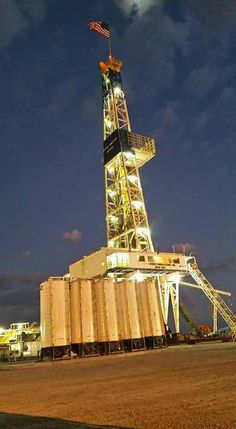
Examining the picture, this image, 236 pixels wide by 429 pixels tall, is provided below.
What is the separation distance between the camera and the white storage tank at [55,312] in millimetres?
23680

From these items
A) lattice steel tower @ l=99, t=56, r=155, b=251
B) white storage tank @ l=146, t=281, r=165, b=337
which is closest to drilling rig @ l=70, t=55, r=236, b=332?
lattice steel tower @ l=99, t=56, r=155, b=251

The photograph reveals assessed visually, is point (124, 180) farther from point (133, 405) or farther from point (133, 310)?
point (133, 405)

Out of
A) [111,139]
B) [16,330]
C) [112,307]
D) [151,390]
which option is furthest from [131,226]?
[151,390]

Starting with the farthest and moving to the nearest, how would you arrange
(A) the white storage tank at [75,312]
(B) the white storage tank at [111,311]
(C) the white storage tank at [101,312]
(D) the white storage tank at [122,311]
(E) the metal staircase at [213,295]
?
(E) the metal staircase at [213,295], (D) the white storage tank at [122,311], (B) the white storage tank at [111,311], (C) the white storage tank at [101,312], (A) the white storage tank at [75,312]

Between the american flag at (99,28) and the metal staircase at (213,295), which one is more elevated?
the american flag at (99,28)

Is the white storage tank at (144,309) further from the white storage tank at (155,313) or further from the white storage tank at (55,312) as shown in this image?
the white storage tank at (55,312)

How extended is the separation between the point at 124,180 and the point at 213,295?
22.5m

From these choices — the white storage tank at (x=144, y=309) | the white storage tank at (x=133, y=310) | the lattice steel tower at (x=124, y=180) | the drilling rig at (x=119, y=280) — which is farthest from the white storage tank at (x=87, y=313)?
the lattice steel tower at (x=124, y=180)

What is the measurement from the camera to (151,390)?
25.0ft

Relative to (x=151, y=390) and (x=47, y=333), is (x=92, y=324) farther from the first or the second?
(x=151, y=390)

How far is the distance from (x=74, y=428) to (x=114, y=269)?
38240 millimetres

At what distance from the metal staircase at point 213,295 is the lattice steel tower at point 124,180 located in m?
7.26

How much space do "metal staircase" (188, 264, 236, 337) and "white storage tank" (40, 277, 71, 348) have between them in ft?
65.9

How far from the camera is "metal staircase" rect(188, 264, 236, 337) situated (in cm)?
4041
